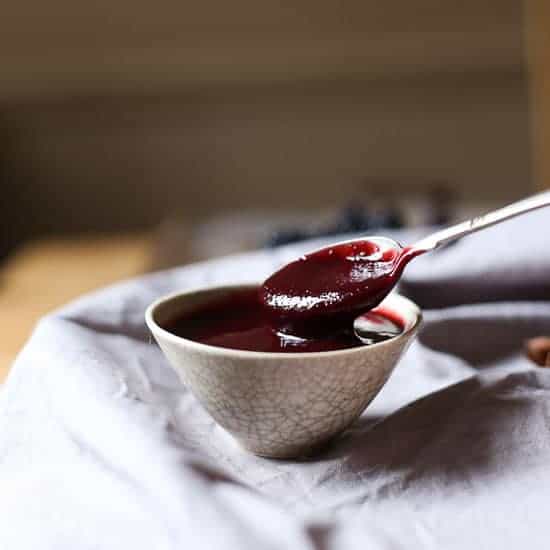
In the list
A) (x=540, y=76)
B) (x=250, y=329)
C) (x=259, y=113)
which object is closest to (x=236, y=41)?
(x=259, y=113)

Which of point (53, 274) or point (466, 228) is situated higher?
point (466, 228)

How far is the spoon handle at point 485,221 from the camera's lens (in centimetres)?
46

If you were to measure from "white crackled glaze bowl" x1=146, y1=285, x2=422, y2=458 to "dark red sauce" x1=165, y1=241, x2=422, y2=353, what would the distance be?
22 millimetres

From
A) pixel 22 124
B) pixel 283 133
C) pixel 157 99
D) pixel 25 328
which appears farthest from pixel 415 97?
pixel 25 328

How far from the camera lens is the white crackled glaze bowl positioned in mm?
420

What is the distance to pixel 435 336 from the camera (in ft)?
2.05

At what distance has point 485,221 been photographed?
0.47 m

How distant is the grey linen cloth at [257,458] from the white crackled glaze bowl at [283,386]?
0.7 inches

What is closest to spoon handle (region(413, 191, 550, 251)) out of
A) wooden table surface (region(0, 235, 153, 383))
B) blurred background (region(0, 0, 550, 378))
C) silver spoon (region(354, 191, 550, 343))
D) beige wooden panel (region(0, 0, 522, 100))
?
silver spoon (region(354, 191, 550, 343))

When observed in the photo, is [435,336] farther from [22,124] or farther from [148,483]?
[22,124]

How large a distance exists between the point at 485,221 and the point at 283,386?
14 cm

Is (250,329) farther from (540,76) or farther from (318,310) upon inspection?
(540,76)

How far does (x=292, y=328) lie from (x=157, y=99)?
1787 mm

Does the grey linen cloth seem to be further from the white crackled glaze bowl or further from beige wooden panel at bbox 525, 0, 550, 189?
beige wooden panel at bbox 525, 0, 550, 189
